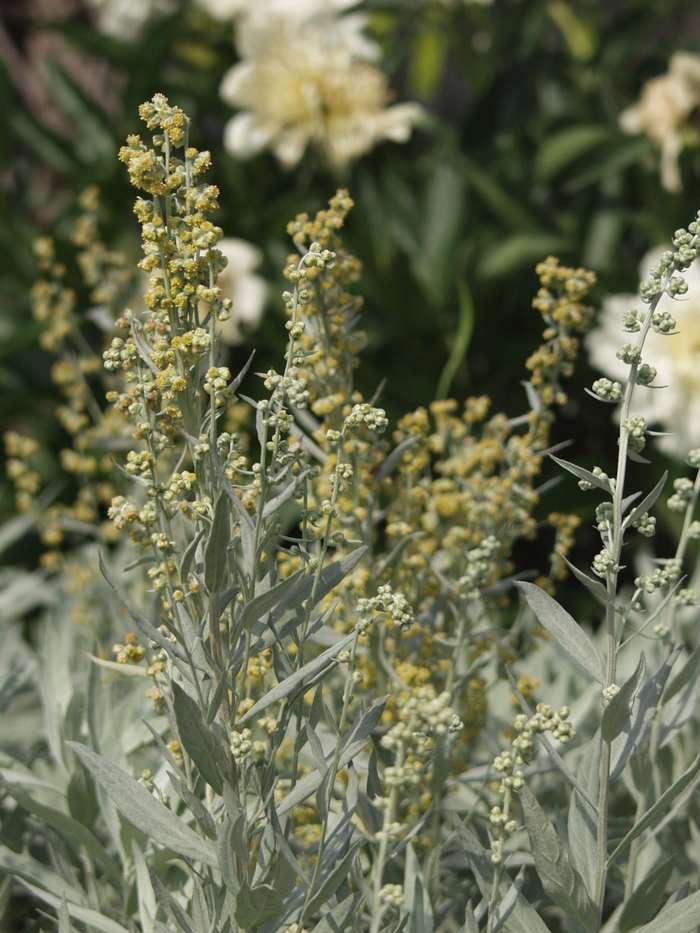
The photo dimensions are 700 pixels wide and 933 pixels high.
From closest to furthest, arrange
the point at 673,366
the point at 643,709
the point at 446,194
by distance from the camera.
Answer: the point at 643,709, the point at 673,366, the point at 446,194

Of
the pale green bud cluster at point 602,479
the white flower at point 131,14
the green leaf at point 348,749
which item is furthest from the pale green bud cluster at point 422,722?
the white flower at point 131,14

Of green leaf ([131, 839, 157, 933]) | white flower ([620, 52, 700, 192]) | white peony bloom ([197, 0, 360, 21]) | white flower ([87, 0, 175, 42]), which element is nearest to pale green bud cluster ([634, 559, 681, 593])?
green leaf ([131, 839, 157, 933])

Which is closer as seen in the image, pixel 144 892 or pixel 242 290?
pixel 144 892

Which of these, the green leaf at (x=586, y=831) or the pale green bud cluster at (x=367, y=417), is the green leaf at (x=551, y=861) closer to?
the green leaf at (x=586, y=831)

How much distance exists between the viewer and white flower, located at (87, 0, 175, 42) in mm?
1985

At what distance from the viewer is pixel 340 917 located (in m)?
0.53

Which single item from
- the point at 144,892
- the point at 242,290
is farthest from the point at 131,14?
the point at 144,892

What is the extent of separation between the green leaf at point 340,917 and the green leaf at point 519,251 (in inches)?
46.2

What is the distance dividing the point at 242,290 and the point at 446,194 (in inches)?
14.8

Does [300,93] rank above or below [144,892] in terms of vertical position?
above

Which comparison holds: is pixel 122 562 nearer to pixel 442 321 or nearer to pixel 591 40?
pixel 442 321

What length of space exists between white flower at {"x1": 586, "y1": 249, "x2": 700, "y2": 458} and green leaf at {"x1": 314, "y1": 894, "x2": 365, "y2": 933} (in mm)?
940

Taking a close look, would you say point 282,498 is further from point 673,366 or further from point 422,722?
point 673,366

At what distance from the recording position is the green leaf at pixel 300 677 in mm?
497
